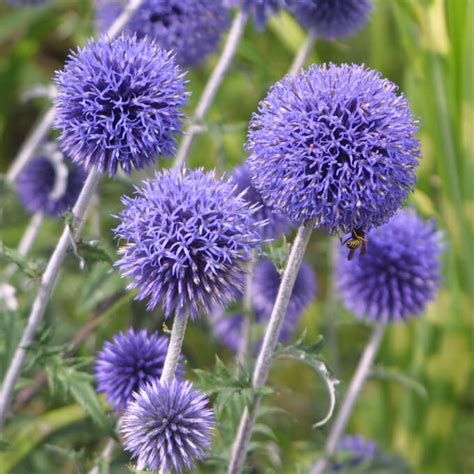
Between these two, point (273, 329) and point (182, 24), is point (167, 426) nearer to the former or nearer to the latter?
point (273, 329)

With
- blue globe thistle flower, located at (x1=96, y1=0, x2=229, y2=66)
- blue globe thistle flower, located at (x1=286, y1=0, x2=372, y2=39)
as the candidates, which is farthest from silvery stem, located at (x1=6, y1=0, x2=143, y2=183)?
blue globe thistle flower, located at (x1=286, y1=0, x2=372, y2=39)

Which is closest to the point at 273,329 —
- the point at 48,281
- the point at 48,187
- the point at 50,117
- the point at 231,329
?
the point at 48,281

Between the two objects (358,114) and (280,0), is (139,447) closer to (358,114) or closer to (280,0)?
(358,114)

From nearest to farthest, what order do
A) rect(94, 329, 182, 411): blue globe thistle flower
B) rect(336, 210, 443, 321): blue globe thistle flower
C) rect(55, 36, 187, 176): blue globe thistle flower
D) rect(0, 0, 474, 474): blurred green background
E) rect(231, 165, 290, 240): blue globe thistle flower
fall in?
rect(55, 36, 187, 176): blue globe thistle flower → rect(94, 329, 182, 411): blue globe thistle flower → rect(231, 165, 290, 240): blue globe thistle flower → rect(336, 210, 443, 321): blue globe thistle flower → rect(0, 0, 474, 474): blurred green background

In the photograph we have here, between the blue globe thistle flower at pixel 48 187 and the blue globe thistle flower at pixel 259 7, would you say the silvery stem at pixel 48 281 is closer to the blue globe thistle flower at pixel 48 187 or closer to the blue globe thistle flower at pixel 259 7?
the blue globe thistle flower at pixel 48 187

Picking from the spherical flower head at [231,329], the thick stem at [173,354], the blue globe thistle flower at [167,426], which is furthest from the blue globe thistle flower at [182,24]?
the blue globe thistle flower at [167,426]

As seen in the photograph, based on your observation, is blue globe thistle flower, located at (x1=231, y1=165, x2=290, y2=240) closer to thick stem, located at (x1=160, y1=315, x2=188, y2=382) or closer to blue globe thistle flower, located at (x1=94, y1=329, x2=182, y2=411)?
blue globe thistle flower, located at (x1=94, y1=329, x2=182, y2=411)
